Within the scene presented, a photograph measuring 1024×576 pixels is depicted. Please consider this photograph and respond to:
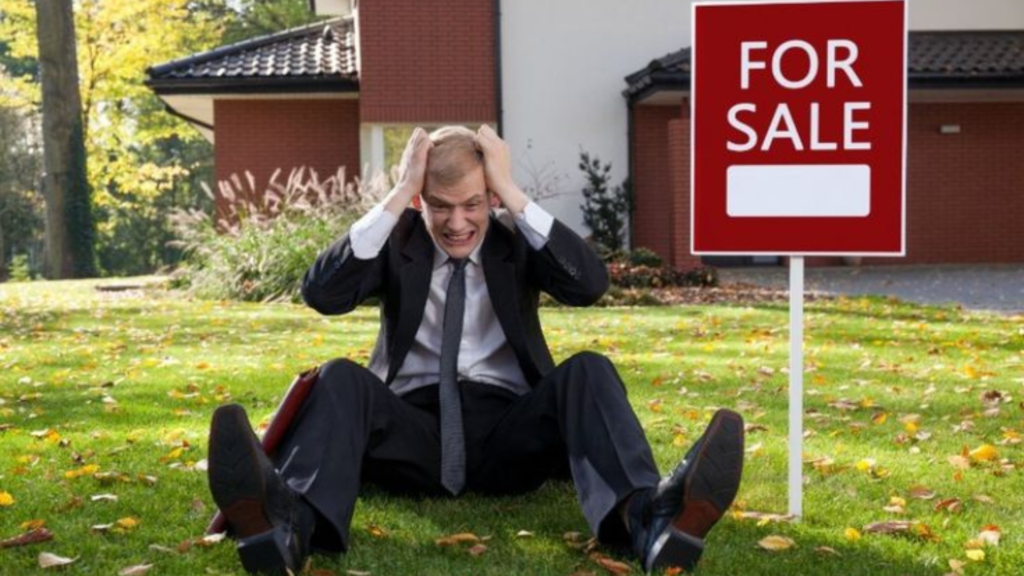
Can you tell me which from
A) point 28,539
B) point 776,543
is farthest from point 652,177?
point 28,539

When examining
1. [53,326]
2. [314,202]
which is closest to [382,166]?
[314,202]

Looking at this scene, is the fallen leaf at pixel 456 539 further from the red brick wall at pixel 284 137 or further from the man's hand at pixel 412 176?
the red brick wall at pixel 284 137

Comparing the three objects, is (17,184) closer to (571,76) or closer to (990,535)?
(571,76)

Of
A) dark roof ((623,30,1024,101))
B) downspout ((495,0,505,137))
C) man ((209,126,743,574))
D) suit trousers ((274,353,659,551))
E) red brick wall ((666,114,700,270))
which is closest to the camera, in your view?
man ((209,126,743,574))

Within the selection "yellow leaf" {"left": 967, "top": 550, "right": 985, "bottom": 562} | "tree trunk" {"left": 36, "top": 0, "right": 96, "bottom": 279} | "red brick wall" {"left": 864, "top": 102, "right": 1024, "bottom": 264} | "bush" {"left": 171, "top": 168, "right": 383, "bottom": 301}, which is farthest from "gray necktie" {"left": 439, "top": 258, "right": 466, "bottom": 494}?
"tree trunk" {"left": 36, "top": 0, "right": 96, "bottom": 279}

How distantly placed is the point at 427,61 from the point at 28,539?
56.7 ft

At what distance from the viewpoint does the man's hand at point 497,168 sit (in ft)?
14.6

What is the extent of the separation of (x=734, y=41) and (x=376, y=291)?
1423 mm

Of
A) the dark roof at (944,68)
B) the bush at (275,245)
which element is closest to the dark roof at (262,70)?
the bush at (275,245)

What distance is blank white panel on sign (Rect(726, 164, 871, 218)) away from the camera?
175 inches

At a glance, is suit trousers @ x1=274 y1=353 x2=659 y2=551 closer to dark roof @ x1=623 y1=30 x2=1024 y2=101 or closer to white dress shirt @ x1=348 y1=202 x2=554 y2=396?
white dress shirt @ x1=348 y1=202 x2=554 y2=396

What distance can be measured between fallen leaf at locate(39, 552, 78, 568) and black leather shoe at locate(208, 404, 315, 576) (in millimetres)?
614

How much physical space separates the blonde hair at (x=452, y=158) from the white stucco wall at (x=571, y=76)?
16.9 metres

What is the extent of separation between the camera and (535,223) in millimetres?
4539
